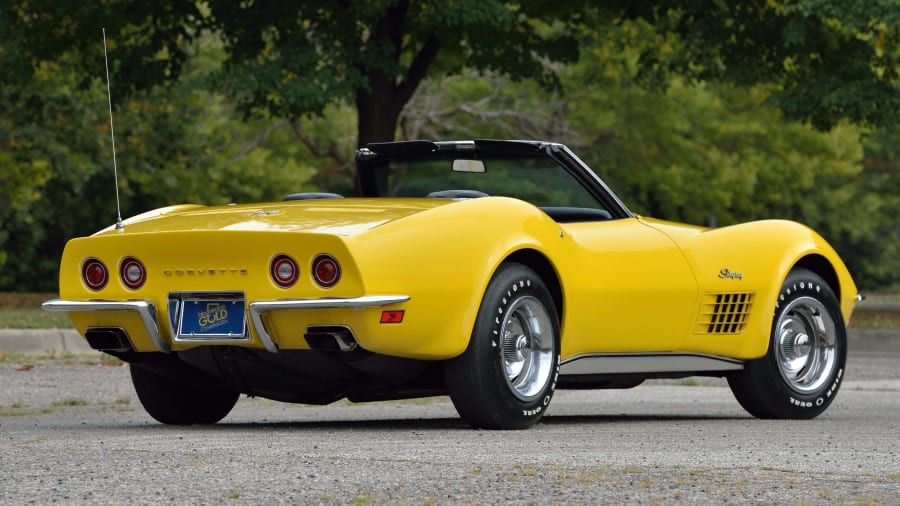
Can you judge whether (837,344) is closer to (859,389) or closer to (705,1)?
(859,389)

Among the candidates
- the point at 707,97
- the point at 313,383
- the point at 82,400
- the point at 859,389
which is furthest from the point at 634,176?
the point at 313,383

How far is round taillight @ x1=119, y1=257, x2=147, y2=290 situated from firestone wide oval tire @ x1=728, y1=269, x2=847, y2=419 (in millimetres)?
3322

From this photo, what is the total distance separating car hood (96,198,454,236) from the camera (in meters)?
7.06

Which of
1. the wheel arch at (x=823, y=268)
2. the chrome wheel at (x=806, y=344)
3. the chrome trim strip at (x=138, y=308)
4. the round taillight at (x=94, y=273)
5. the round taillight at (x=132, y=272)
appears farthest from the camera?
the wheel arch at (x=823, y=268)

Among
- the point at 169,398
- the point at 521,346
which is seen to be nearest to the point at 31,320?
the point at 169,398

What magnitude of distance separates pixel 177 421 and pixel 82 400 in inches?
90.6

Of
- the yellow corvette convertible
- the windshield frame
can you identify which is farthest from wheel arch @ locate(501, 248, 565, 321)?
the windshield frame

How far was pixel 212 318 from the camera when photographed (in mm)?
7129

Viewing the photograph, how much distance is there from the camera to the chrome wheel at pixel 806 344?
8984mm

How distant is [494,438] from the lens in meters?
6.94

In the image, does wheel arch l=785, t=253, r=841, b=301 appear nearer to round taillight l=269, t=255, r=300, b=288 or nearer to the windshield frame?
the windshield frame

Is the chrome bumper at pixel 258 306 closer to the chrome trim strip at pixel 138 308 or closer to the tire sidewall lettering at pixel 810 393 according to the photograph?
the chrome trim strip at pixel 138 308

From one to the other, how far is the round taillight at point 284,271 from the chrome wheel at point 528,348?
1.03m

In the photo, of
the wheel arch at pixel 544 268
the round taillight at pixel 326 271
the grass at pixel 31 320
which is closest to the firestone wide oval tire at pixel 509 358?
the wheel arch at pixel 544 268
